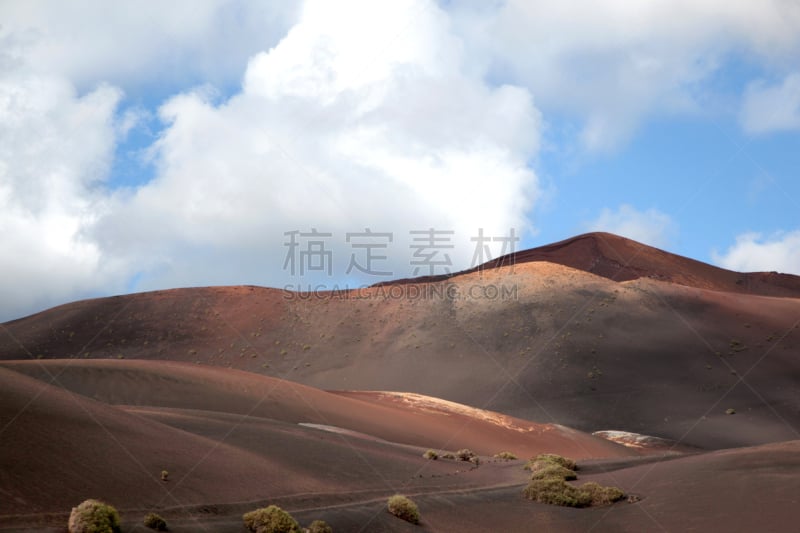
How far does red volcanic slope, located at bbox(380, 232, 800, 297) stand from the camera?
89375 mm

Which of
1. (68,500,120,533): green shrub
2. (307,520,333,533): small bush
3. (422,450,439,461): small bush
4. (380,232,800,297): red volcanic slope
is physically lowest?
(422,450,439,461): small bush

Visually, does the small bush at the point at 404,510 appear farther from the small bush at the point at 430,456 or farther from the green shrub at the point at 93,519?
the small bush at the point at 430,456

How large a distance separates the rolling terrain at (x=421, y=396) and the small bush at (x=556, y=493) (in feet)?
1.64

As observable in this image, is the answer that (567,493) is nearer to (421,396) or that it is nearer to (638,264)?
(421,396)

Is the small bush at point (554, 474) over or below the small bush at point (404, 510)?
below

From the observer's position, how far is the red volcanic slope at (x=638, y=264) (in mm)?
89375

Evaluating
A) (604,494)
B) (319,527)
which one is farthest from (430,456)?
(319,527)

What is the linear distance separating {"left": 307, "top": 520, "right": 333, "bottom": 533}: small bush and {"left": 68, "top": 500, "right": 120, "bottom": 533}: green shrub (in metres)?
3.14

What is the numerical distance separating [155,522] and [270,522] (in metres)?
1.75

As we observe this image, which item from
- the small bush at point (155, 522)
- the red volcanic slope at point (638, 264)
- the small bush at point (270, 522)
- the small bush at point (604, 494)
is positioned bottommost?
the small bush at point (604, 494)

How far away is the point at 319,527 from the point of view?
1194 cm

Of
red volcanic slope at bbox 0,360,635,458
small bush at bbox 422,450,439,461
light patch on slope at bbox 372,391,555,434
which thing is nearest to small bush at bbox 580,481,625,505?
small bush at bbox 422,450,439,461

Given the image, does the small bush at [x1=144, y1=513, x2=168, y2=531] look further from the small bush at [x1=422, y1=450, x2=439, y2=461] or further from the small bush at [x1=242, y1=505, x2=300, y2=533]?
the small bush at [x1=422, y1=450, x2=439, y2=461]

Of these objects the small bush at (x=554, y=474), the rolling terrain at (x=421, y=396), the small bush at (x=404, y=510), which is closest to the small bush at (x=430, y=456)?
the rolling terrain at (x=421, y=396)
